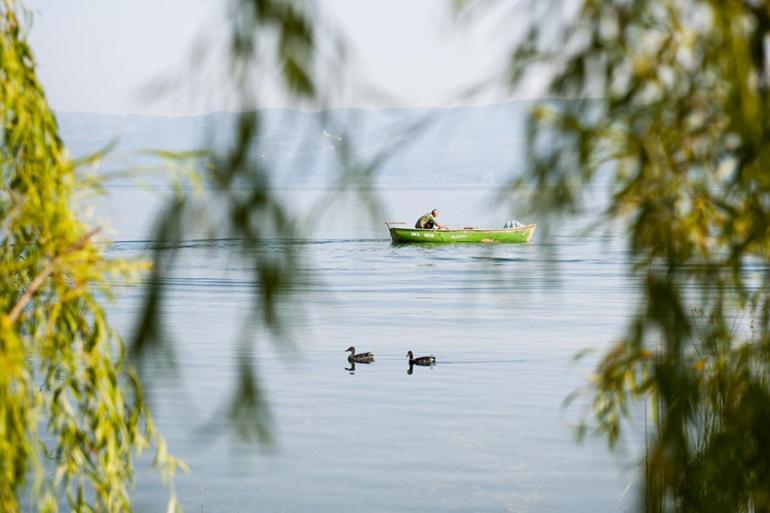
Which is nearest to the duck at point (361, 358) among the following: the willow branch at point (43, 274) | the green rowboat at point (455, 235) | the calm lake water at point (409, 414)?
the calm lake water at point (409, 414)

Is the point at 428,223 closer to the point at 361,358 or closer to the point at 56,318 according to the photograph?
the point at 361,358

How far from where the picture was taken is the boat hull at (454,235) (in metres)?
36.6

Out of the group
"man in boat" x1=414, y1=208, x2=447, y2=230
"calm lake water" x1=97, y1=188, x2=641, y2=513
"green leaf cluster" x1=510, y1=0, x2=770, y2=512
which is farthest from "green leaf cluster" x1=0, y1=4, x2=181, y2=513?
"man in boat" x1=414, y1=208, x2=447, y2=230

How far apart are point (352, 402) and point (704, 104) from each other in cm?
1445

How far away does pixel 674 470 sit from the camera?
2.45 metres

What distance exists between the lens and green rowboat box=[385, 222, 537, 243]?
36.6 meters

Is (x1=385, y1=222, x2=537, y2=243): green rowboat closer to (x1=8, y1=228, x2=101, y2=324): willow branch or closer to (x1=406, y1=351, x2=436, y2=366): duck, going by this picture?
(x1=406, y1=351, x2=436, y2=366): duck

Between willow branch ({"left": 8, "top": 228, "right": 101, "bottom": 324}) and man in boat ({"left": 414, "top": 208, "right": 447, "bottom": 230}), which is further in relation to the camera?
man in boat ({"left": 414, "top": 208, "right": 447, "bottom": 230})

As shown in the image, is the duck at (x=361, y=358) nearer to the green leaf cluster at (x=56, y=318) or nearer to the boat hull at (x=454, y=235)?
the green leaf cluster at (x=56, y=318)

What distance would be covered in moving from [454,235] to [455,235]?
4cm

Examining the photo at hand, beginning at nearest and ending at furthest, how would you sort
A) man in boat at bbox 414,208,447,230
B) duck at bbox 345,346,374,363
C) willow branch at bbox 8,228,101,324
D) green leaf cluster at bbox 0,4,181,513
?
willow branch at bbox 8,228,101,324 → green leaf cluster at bbox 0,4,181,513 → duck at bbox 345,346,374,363 → man in boat at bbox 414,208,447,230

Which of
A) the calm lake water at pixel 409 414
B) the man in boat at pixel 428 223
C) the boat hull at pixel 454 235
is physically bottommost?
the calm lake water at pixel 409 414

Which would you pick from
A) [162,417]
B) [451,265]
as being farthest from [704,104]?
[451,265]

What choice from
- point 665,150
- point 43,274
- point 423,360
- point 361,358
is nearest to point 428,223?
point 361,358
